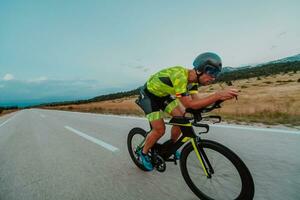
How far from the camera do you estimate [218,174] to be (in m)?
2.67

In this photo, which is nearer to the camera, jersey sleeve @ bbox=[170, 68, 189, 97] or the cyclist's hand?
the cyclist's hand

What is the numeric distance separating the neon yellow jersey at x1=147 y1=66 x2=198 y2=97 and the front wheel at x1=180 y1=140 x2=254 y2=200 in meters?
0.70

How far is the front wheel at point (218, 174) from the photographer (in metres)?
2.28

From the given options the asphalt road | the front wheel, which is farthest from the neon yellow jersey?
the asphalt road

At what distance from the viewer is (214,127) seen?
7.12 m

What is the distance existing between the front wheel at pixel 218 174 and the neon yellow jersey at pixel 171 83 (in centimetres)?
70

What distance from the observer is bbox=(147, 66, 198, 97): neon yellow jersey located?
8.84 feet

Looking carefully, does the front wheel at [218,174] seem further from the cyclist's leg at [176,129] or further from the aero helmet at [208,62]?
the aero helmet at [208,62]

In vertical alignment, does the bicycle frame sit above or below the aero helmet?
below

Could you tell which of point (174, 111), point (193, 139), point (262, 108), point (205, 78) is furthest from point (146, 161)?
point (262, 108)

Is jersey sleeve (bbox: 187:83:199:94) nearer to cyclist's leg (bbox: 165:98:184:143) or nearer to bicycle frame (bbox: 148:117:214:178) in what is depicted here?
cyclist's leg (bbox: 165:98:184:143)

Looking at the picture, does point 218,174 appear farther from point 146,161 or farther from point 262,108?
point 262,108

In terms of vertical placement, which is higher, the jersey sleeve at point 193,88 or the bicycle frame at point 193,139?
the jersey sleeve at point 193,88

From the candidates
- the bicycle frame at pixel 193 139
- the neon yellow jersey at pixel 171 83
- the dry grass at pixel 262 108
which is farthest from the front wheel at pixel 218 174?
the dry grass at pixel 262 108
